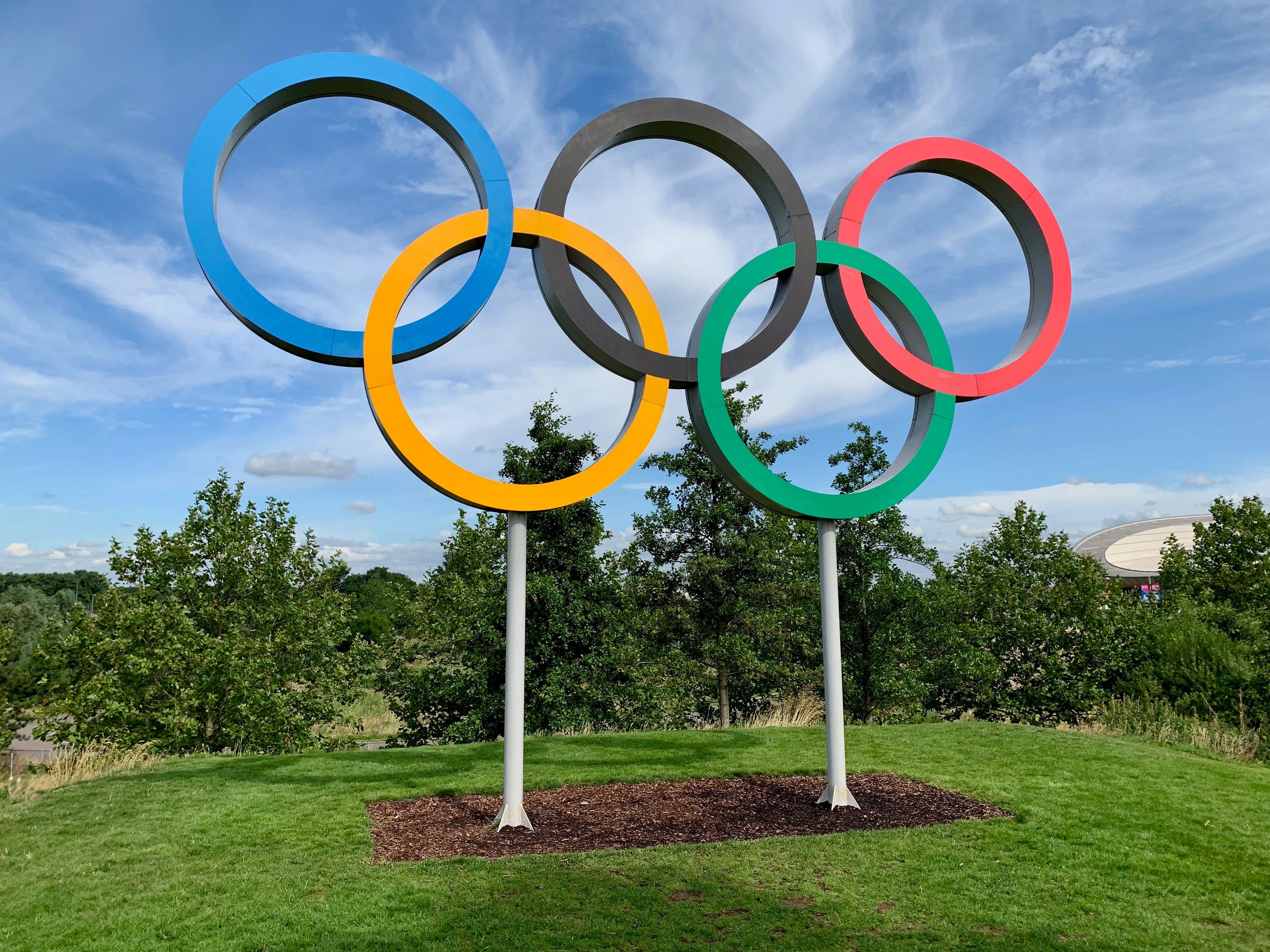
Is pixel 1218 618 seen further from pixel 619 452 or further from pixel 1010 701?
pixel 619 452

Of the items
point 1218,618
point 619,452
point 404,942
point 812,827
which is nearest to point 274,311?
point 619,452

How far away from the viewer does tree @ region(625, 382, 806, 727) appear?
50.3 ft

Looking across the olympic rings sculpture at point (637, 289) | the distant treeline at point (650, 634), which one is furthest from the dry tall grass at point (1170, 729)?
the olympic rings sculpture at point (637, 289)

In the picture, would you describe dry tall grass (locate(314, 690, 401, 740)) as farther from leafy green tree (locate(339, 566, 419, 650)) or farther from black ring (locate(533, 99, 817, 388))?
black ring (locate(533, 99, 817, 388))

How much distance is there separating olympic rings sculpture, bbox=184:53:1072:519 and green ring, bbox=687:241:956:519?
2 cm

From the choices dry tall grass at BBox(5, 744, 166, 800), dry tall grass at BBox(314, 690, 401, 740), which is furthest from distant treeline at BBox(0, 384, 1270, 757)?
dry tall grass at BBox(314, 690, 401, 740)

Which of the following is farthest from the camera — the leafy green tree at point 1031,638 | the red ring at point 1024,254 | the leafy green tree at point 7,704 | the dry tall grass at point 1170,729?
the leafy green tree at point 7,704

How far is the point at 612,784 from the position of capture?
9711 mm

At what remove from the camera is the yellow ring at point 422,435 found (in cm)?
757

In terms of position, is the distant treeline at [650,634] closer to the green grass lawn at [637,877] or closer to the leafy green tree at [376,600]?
the leafy green tree at [376,600]

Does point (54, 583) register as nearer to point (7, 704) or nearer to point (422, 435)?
point (7, 704)

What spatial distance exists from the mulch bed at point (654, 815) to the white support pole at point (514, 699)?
172 mm

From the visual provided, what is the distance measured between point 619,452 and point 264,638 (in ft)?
42.9

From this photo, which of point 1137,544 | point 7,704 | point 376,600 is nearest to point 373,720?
point 7,704
